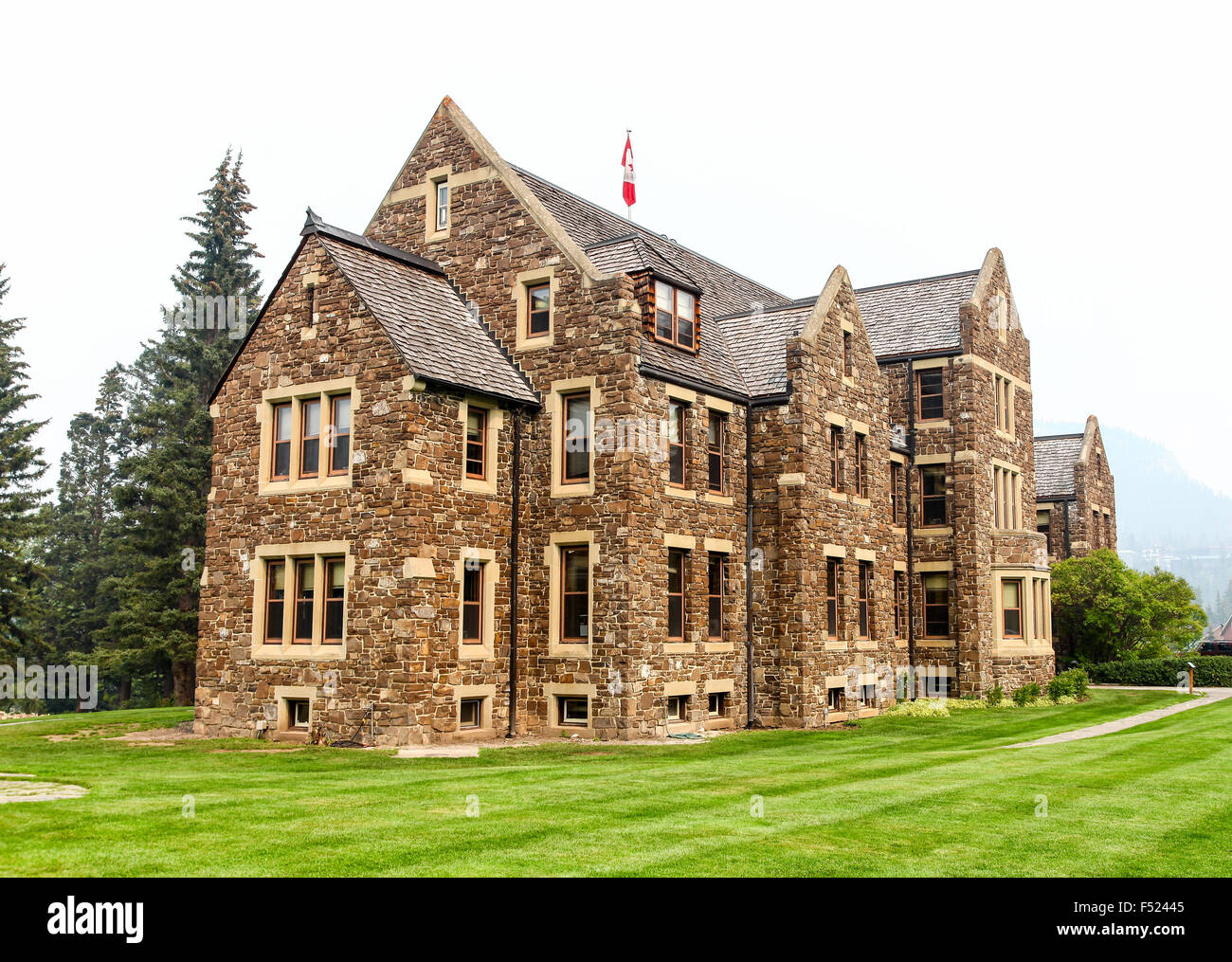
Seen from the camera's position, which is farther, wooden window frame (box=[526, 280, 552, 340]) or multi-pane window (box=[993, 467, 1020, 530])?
multi-pane window (box=[993, 467, 1020, 530])

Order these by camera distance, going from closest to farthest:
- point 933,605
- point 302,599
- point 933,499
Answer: point 302,599 < point 933,605 < point 933,499

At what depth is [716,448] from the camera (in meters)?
Result: 27.5

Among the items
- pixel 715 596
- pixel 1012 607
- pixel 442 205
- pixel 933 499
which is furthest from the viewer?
pixel 1012 607

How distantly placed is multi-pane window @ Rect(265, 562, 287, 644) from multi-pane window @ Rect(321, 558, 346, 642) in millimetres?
1342

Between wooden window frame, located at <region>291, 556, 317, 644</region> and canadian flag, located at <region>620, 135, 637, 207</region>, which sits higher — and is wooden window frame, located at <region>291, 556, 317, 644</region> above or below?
below

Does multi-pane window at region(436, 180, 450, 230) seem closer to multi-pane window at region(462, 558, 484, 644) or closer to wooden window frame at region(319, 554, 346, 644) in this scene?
multi-pane window at region(462, 558, 484, 644)

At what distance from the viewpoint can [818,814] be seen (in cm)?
1279

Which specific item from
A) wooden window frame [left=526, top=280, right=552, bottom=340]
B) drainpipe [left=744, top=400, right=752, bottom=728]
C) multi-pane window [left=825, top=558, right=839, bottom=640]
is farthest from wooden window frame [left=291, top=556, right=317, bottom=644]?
multi-pane window [left=825, top=558, right=839, bottom=640]

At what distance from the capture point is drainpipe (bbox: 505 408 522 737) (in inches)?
958

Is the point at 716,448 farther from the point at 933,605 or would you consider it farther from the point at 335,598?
the point at 933,605

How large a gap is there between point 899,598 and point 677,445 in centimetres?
1351

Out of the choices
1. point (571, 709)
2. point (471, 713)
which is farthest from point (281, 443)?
point (571, 709)

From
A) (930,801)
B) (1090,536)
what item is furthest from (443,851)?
(1090,536)
